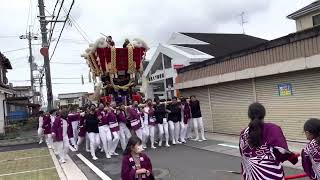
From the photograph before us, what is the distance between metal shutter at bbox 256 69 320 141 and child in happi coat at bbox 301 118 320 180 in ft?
29.1

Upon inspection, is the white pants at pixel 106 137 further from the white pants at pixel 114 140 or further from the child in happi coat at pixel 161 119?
the child in happi coat at pixel 161 119

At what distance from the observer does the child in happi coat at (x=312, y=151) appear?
4.30 m

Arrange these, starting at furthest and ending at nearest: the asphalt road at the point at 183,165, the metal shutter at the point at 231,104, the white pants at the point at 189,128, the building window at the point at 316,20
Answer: the building window at the point at 316,20 < the white pants at the point at 189,128 < the metal shutter at the point at 231,104 < the asphalt road at the point at 183,165

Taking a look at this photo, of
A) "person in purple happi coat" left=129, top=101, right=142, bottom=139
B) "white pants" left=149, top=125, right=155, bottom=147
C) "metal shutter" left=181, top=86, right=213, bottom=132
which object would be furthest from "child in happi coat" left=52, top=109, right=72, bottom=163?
"metal shutter" left=181, top=86, right=213, bottom=132

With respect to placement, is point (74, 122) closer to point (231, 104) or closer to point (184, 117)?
point (184, 117)

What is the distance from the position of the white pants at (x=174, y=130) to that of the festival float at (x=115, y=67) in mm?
1750

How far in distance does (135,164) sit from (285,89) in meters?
9.93

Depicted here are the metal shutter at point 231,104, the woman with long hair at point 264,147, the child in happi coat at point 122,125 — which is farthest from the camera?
the metal shutter at point 231,104

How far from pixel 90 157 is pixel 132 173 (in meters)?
10.3

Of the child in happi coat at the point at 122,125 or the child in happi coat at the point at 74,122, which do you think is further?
the child in happi coat at the point at 74,122

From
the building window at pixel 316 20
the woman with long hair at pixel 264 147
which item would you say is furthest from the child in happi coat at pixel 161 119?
the woman with long hair at pixel 264 147

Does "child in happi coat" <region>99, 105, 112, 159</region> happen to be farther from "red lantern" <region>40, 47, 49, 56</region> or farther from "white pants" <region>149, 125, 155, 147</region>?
"red lantern" <region>40, 47, 49, 56</region>

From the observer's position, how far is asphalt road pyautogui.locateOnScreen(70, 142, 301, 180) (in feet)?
34.3

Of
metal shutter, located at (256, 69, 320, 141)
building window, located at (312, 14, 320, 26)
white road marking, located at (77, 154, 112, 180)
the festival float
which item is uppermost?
building window, located at (312, 14, 320, 26)
